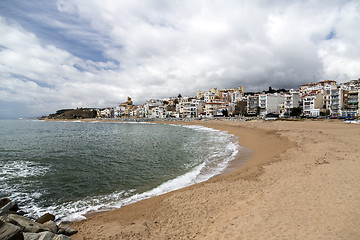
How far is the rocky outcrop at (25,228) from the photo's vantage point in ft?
11.6

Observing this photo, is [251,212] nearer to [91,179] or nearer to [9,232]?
[9,232]

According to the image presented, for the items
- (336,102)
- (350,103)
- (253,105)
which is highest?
(253,105)

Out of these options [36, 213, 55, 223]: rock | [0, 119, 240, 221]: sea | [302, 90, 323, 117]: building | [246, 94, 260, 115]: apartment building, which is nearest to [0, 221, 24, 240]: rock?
[36, 213, 55, 223]: rock

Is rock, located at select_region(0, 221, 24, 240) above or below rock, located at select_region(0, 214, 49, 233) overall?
above

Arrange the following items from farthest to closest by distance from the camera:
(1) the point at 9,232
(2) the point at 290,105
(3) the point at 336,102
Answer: (2) the point at 290,105 < (3) the point at 336,102 < (1) the point at 9,232

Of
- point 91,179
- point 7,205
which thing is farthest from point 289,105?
point 7,205

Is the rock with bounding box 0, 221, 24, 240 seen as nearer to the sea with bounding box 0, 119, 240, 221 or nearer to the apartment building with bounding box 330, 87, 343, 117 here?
the sea with bounding box 0, 119, 240, 221

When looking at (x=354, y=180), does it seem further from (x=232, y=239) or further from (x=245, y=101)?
(x=245, y=101)

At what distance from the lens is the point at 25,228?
4.43 meters

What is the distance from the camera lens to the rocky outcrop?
3.52 metres

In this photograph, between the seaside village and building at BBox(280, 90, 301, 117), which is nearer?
the seaside village

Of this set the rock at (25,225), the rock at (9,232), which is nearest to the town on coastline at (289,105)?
the rock at (25,225)

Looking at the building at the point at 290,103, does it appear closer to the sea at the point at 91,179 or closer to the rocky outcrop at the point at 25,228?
the sea at the point at 91,179

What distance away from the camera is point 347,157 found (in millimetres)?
10805
